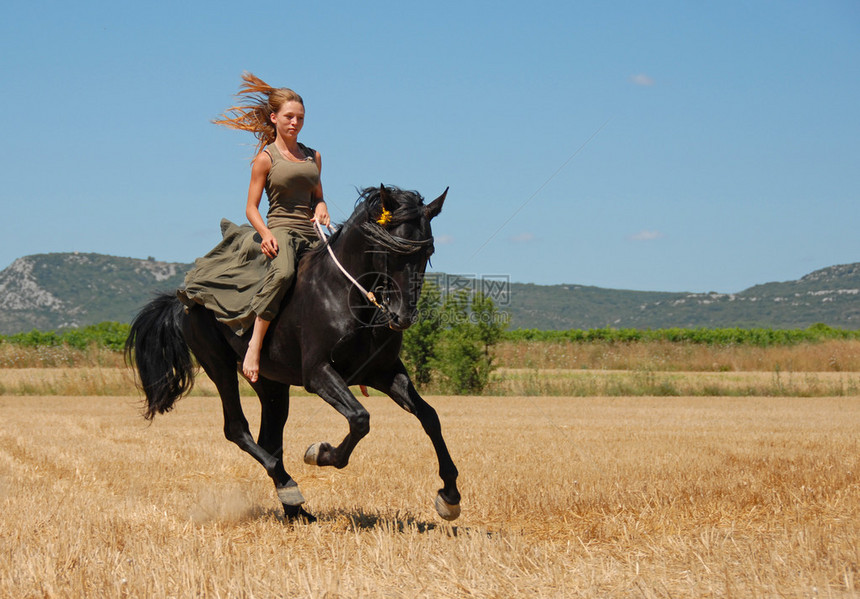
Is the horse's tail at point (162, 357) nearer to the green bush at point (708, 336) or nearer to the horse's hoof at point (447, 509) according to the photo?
the horse's hoof at point (447, 509)

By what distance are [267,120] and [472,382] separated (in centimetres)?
1828

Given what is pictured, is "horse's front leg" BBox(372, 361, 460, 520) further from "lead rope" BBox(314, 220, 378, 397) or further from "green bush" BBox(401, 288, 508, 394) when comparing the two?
"green bush" BBox(401, 288, 508, 394)

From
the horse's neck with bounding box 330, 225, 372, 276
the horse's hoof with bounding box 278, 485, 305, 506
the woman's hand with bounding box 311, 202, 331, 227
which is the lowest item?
the horse's hoof with bounding box 278, 485, 305, 506

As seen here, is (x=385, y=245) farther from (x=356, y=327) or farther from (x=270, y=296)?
(x=270, y=296)

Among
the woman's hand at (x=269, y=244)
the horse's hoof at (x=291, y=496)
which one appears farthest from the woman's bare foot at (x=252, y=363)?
the horse's hoof at (x=291, y=496)

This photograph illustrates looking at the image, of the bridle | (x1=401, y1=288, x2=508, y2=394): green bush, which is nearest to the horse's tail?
the bridle

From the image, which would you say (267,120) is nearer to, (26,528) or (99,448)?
(26,528)

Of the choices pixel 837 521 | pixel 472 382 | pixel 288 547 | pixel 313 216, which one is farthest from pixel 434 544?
pixel 472 382

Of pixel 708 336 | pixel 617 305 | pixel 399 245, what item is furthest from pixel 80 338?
pixel 617 305

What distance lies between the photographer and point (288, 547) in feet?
18.6

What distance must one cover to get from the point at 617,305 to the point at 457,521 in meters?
174

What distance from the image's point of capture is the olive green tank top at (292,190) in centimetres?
655

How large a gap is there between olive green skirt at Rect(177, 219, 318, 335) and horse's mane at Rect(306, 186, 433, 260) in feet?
1.96

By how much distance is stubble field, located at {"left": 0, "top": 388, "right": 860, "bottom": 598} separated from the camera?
462 cm
